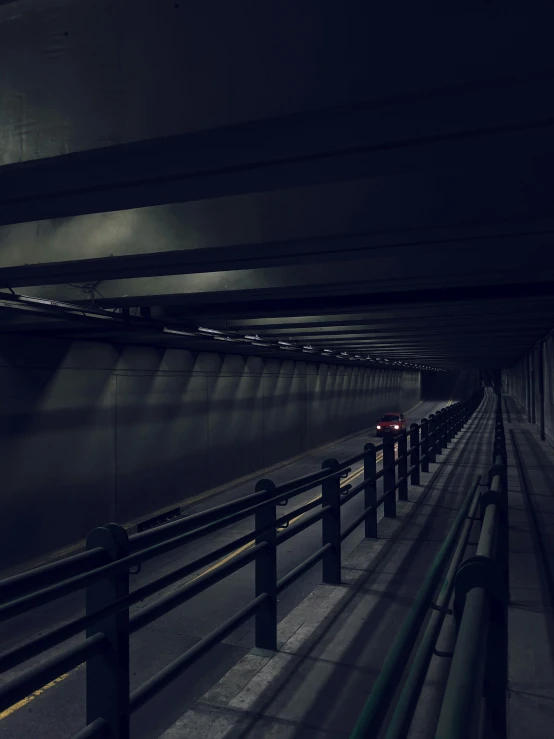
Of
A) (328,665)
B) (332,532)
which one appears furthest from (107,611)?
(332,532)

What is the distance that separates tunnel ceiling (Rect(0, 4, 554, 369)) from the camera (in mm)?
3053

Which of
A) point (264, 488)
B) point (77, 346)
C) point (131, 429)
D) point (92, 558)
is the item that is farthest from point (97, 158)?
point (131, 429)

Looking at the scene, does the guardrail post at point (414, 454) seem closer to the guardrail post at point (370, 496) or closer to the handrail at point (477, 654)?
the guardrail post at point (370, 496)

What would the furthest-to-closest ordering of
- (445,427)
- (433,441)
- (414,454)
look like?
(445,427) < (433,441) < (414,454)

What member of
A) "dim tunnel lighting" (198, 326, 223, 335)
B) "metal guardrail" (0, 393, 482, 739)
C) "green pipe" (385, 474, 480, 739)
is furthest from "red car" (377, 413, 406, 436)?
"green pipe" (385, 474, 480, 739)

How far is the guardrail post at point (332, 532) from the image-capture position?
626 centimetres

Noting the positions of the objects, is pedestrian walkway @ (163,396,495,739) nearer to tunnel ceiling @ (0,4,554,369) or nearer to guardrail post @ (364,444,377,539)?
guardrail post @ (364,444,377,539)

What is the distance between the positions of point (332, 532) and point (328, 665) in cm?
181

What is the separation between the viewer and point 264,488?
4781 millimetres

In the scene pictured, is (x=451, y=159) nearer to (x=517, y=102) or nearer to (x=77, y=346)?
(x=517, y=102)

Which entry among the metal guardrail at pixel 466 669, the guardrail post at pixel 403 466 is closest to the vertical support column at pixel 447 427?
the guardrail post at pixel 403 466

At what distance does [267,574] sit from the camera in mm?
4695

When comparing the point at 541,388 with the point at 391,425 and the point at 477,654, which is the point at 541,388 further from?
the point at 477,654

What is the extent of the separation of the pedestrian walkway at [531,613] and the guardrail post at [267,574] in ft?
6.08
